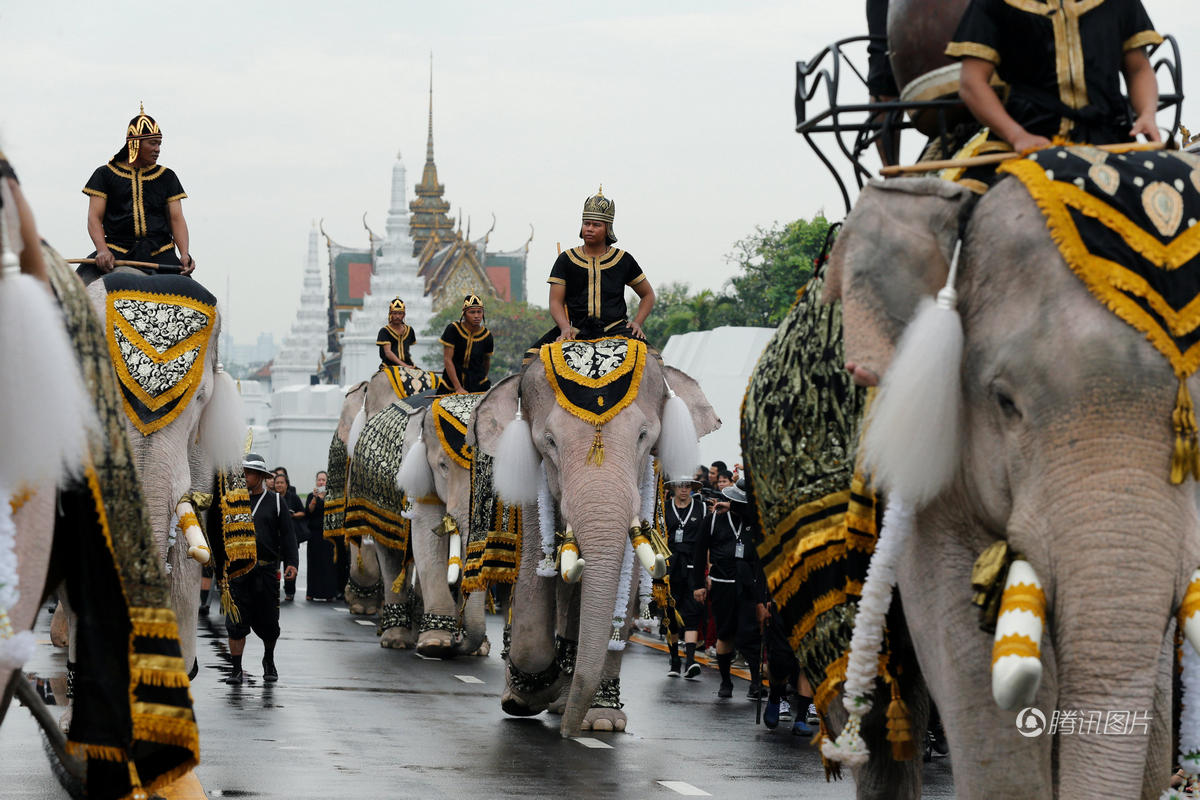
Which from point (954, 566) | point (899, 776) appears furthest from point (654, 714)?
point (954, 566)

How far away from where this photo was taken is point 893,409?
4.21 meters

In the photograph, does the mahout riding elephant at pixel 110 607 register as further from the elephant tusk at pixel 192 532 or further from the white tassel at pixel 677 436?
the white tassel at pixel 677 436

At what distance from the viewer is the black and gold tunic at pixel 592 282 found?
37.6 feet

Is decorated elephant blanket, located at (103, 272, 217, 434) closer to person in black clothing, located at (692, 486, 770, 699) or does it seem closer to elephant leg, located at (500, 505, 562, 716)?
elephant leg, located at (500, 505, 562, 716)

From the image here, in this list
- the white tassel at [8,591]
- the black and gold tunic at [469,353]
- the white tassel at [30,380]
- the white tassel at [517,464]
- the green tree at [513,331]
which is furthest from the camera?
the green tree at [513,331]

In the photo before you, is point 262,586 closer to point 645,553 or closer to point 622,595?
point 622,595

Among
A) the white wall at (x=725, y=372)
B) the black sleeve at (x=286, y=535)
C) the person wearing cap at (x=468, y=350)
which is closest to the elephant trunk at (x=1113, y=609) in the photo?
the person wearing cap at (x=468, y=350)

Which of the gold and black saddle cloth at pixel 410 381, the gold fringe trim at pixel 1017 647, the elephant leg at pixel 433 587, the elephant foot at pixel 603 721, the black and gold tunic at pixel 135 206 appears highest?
the black and gold tunic at pixel 135 206

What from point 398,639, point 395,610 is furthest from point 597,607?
point 395,610

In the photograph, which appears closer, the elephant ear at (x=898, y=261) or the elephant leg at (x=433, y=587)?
the elephant ear at (x=898, y=261)

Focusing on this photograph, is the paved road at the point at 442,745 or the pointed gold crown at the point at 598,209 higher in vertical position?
the pointed gold crown at the point at 598,209

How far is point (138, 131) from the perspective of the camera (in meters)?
9.48

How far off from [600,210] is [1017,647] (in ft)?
26.1

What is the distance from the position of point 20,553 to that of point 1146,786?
2590 mm
